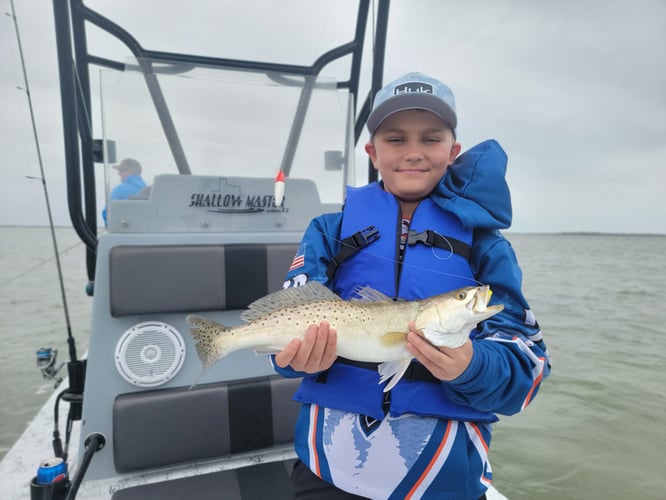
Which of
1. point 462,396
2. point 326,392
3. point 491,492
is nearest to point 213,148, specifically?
point 326,392

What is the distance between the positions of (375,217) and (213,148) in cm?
200

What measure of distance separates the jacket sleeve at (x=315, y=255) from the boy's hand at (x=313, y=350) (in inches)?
5.1

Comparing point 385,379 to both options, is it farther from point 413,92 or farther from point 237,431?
point 237,431

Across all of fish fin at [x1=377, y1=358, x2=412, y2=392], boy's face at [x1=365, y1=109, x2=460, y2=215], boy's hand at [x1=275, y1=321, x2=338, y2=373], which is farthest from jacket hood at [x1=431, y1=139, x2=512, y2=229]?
boy's hand at [x1=275, y1=321, x2=338, y2=373]

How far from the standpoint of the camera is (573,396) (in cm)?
729

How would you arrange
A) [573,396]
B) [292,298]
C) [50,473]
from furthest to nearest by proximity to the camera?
1. [573,396]
2. [50,473]
3. [292,298]

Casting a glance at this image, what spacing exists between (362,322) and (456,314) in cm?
38

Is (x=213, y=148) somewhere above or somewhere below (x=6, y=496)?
above

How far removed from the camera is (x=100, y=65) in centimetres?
352

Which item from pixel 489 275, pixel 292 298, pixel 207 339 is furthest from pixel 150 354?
pixel 489 275

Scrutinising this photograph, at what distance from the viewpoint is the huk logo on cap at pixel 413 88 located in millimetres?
1792

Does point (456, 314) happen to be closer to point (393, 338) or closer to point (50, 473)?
point (393, 338)

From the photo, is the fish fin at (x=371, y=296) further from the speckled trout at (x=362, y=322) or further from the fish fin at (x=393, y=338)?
the fish fin at (x=393, y=338)

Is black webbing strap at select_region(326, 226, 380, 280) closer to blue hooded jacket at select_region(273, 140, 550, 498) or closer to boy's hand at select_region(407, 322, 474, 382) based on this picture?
blue hooded jacket at select_region(273, 140, 550, 498)
